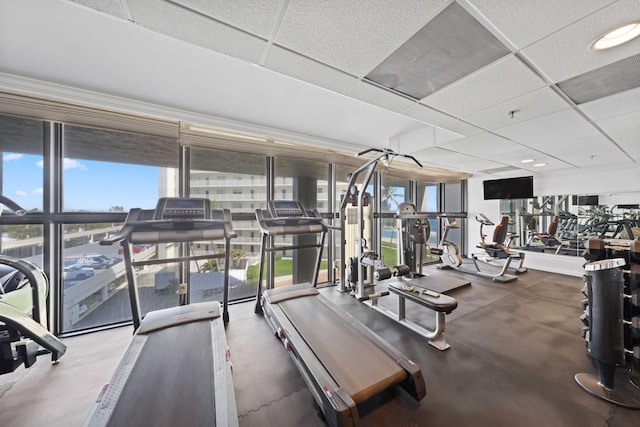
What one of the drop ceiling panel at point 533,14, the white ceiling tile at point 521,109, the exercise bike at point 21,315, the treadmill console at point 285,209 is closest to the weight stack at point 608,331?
the white ceiling tile at point 521,109

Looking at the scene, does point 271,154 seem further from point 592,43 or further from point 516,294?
point 516,294

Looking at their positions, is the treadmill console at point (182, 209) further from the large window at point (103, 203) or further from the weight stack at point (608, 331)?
the weight stack at point (608, 331)

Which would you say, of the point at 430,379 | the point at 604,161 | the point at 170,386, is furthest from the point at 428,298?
the point at 604,161

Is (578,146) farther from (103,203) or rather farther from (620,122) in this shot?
(103,203)

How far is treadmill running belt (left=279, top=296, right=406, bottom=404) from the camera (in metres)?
1.65

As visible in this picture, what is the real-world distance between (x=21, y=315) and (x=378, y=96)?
367 cm

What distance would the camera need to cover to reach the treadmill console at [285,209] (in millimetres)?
3328

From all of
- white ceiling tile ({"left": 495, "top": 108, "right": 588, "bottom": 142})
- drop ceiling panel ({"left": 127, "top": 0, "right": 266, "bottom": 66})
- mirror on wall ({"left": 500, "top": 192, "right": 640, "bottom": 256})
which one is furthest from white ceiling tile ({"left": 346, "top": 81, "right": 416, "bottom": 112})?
mirror on wall ({"left": 500, "top": 192, "right": 640, "bottom": 256})

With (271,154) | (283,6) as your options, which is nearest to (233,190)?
(271,154)

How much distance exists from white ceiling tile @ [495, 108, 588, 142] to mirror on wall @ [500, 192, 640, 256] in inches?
121

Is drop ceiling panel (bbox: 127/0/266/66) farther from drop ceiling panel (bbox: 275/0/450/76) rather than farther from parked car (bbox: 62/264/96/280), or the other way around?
parked car (bbox: 62/264/96/280)

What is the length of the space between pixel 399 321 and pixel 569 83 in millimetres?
2967

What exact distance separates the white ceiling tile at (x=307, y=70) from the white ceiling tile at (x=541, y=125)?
2414 mm

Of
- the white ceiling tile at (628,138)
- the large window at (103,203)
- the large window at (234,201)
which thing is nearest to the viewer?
the large window at (103,203)
